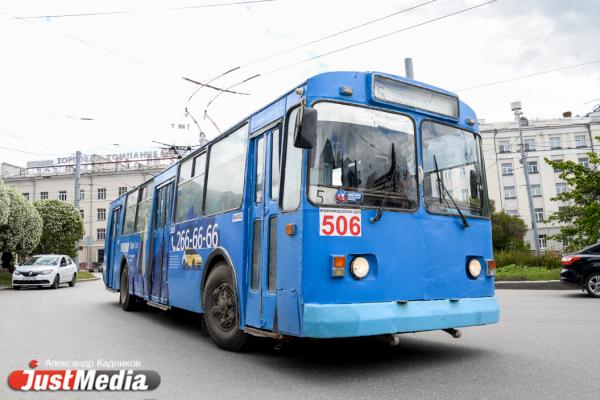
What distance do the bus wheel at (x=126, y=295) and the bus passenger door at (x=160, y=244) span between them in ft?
7.64

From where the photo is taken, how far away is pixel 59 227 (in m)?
35.4

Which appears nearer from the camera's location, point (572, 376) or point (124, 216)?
point (572, 376)

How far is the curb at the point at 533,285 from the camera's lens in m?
16.9

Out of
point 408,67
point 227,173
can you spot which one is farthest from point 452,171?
point 408,67

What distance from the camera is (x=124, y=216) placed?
13.8 meters

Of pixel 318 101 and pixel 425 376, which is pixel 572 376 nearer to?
pixel 425 376

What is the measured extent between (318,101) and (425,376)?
291cm

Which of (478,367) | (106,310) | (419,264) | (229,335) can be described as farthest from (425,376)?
(106,310)

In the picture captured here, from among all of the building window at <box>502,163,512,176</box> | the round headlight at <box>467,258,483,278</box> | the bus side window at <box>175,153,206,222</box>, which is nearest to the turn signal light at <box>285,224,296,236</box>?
the round headlight at <box>467,258,483,278</box>

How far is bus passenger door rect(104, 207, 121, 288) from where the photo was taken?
14.8 meters

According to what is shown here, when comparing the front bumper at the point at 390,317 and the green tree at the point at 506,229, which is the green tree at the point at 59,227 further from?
the green tree at the point at 506,229

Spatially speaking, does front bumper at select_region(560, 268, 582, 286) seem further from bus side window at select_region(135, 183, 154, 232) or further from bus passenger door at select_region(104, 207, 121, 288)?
bus passenger door at select_region(104, 207, 121, 288)

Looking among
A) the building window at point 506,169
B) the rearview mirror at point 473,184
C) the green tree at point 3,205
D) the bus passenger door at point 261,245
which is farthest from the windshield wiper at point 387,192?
the building window at point 506,169

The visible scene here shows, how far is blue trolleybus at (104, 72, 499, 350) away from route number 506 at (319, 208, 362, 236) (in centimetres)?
1
